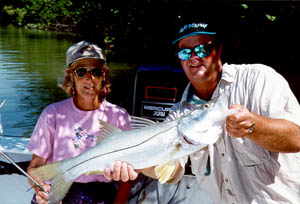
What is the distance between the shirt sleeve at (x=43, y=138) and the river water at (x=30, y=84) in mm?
2927

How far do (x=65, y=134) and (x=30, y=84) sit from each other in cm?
1359

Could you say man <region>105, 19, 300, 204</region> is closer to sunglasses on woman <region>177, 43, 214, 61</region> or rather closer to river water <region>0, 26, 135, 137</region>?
sunglasses on woman <region>177, 43, 214, 61</region>

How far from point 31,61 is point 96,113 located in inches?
786

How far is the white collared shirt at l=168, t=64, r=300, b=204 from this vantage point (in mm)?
2240

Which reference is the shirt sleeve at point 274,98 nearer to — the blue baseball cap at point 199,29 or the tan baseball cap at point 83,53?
the blue baseball cap at point 199,29

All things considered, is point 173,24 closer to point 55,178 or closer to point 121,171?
point 121,171

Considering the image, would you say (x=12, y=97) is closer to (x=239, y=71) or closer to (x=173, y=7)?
(x=173, y=7)

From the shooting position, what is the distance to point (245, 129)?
76.9 inches

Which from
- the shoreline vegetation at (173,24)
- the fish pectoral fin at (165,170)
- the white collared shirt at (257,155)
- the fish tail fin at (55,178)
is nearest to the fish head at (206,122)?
the fish pectoral fin at (165,170)

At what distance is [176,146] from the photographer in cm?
231

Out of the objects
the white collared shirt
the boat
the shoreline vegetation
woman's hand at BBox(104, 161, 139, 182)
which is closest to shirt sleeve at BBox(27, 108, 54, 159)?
woman's hand at BBox(104, 161, 139, 182)

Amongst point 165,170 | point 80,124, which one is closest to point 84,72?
point 80,124

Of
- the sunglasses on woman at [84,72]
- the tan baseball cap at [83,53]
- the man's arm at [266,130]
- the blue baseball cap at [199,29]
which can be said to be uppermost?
the blue baseball cap at [199,29]

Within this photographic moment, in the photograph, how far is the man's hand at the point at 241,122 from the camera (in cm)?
190
